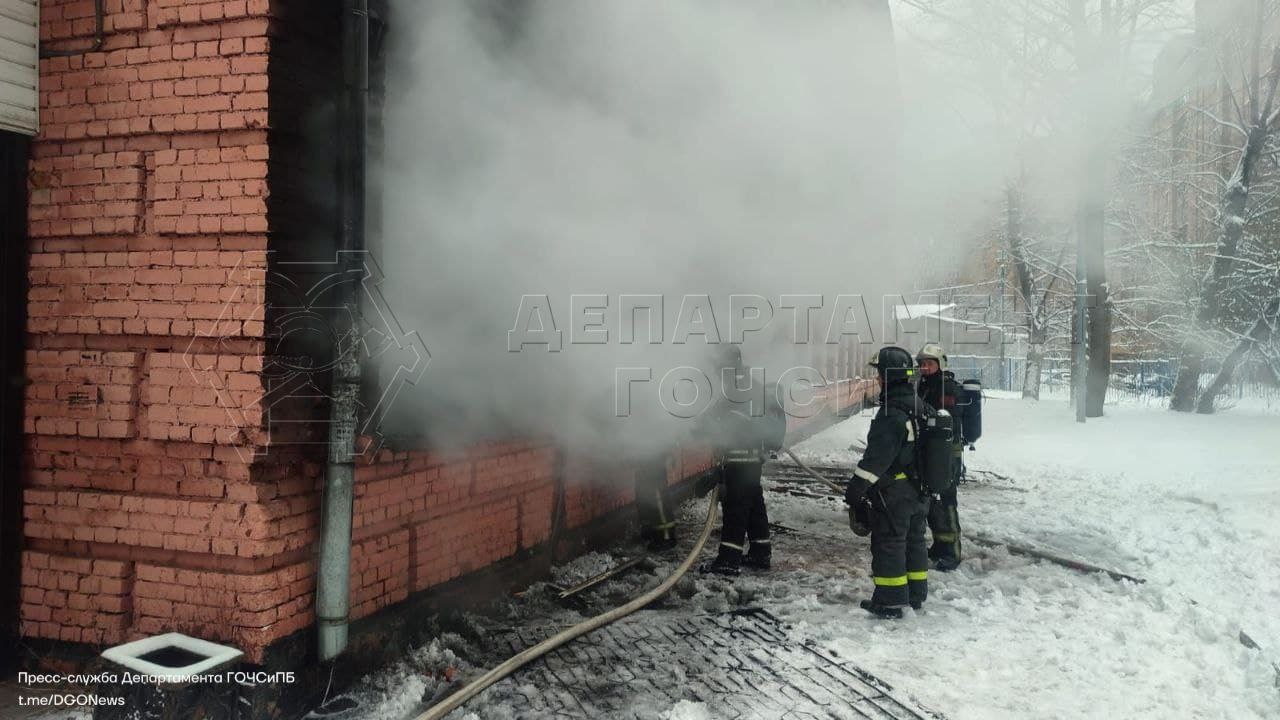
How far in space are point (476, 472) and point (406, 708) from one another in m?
1.47

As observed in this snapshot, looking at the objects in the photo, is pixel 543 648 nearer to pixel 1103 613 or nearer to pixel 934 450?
pixel 934 450

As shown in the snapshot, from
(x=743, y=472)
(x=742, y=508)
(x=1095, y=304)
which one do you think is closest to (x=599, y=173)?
(x=743, y=472)

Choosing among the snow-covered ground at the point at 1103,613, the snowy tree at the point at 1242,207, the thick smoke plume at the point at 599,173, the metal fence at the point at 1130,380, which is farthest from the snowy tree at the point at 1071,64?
the metal fence at the point at 1130,380

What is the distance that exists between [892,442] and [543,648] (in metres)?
2.68

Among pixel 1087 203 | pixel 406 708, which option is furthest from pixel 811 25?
pixel 1087 203

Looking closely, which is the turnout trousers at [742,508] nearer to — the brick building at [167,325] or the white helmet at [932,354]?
the white helmet at [932,354]

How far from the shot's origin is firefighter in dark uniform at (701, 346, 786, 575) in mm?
5652

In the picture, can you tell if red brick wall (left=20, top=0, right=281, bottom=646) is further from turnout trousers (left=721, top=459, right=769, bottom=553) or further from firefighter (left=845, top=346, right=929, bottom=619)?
firefighter (left=845, top=346, right=929, bottom=619)

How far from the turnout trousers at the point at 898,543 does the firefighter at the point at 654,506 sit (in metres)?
1.90

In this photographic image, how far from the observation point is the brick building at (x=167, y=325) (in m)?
3.20

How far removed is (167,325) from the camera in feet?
10.9

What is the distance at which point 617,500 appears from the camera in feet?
20.7

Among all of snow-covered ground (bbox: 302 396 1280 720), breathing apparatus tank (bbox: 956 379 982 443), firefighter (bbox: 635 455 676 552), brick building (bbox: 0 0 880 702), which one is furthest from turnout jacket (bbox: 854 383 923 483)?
brick building (bbox: 0 0 880 702)

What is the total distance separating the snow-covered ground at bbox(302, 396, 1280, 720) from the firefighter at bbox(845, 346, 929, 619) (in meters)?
0.34
